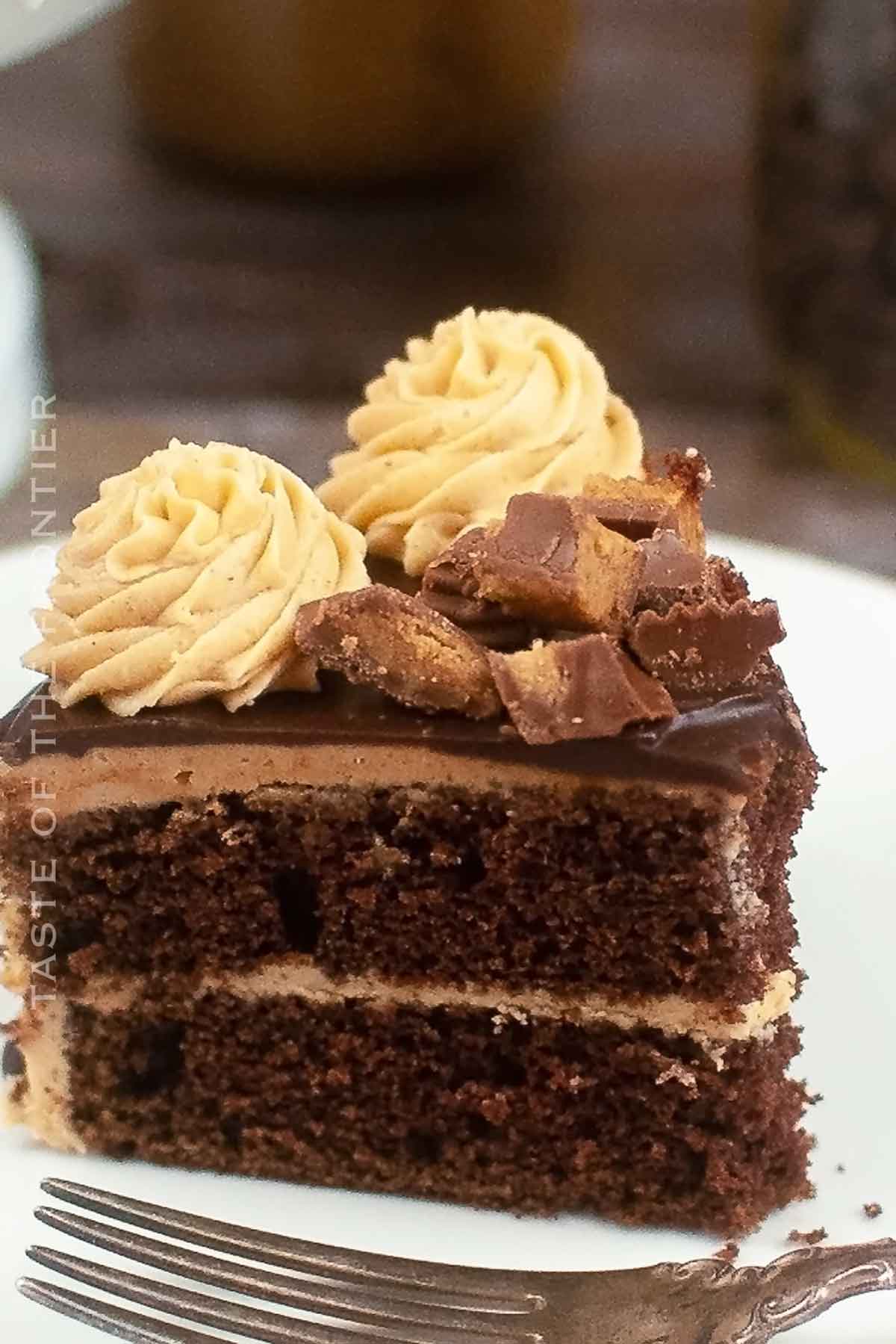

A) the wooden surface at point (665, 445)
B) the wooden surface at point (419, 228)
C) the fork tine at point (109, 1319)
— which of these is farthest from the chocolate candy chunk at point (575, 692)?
the wooden surface at point (419, 228)

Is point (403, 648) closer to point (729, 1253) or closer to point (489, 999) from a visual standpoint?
point (489, 999)

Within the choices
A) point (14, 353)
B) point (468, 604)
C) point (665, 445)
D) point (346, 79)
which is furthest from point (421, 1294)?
point (346, 79)

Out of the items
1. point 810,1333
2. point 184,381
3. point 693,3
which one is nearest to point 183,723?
point 810,1333

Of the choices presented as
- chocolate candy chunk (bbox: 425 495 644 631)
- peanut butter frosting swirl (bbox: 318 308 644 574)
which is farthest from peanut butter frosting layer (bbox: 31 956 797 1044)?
peanut butter frosting swirl (bbox: 318 308 644 574)

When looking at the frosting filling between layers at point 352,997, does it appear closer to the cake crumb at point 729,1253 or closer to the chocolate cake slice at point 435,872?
the chocolate cake slice at point 435,872

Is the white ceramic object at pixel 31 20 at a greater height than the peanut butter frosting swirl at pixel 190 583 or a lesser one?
greater

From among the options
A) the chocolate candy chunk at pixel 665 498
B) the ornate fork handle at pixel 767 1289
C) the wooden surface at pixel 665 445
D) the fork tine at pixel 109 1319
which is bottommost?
the ornate fork handle at pixel 767 1289
